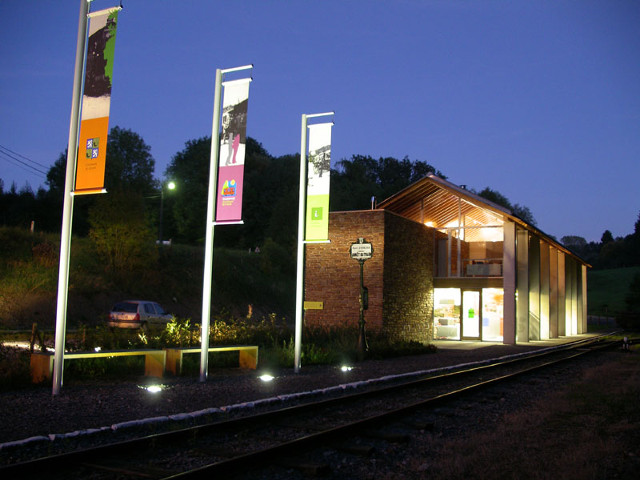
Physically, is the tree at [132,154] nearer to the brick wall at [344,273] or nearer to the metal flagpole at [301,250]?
the brick wall at [344,273]

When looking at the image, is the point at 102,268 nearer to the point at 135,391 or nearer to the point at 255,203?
the point at 135,391

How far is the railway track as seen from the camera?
214 inches

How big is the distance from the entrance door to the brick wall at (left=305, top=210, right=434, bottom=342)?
376cm

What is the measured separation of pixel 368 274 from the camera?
2272cm

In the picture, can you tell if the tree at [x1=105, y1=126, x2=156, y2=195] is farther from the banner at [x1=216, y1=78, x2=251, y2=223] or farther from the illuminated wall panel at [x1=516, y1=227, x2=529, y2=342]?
the banner at [x1=216, y1=78, x2=251, y2=223]

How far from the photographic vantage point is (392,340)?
2281 centimetres

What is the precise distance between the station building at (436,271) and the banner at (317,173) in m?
7.25

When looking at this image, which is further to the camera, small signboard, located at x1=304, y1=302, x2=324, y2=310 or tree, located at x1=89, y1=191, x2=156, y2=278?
tree, located at x1=89, y1=191, x2=156, y2=278

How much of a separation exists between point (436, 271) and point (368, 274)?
253 inches

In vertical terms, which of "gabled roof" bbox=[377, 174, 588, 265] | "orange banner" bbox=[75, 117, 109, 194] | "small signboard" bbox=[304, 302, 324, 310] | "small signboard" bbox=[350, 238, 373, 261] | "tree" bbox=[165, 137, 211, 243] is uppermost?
"tree" bbox=[165, 137, 211, 243]

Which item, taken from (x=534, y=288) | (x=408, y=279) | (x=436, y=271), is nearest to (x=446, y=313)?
(x=436, y=271)

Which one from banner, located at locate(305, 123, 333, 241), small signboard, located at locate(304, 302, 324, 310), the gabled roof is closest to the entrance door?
the gabled roof

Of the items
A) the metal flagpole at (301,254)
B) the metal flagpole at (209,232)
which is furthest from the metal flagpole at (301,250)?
the metal flagpole at (209,232)

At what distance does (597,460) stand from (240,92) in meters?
Answer: 9.04
